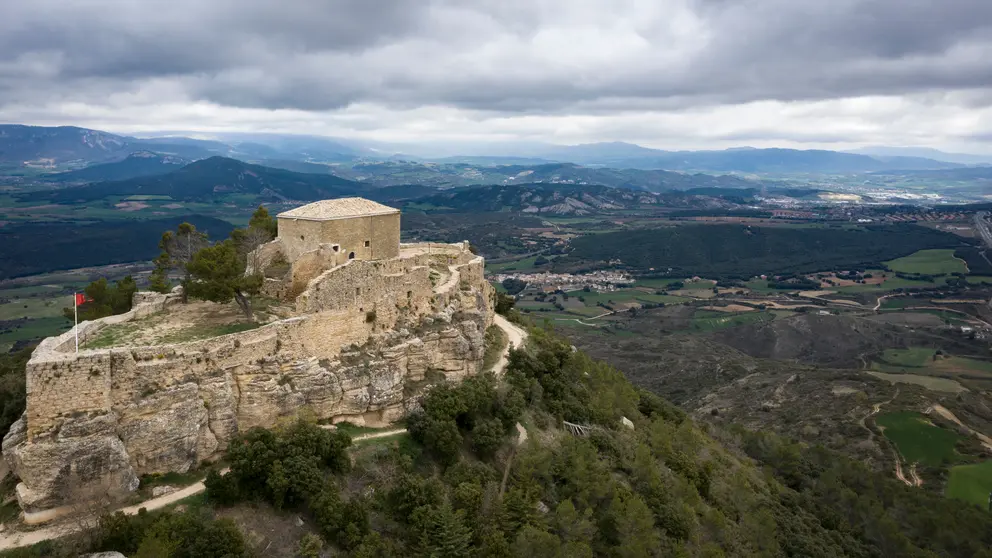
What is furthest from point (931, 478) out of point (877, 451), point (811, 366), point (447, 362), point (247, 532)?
point (247, 532)

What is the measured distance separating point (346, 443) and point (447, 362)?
8597mm

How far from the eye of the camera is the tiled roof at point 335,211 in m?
31.0

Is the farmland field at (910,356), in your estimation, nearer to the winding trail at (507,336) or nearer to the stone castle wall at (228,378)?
the winding trail at (507,336)

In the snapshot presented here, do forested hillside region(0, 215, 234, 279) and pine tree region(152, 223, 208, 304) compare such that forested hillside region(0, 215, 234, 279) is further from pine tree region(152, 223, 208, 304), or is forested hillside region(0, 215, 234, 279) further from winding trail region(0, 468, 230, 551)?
winding trail region(0, 468, 230, 551)

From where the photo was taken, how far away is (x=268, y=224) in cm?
3559

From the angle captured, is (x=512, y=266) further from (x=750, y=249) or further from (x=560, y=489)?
(x=560, y=489)

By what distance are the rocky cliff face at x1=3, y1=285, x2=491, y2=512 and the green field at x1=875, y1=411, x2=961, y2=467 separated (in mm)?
46605

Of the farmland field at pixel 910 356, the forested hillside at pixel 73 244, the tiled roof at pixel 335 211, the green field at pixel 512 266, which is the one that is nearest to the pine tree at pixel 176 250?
the tiled roof at pixel 335 211

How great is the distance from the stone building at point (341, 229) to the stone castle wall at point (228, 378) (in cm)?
260

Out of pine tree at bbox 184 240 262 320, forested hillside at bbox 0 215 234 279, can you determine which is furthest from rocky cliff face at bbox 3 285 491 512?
forested hillside at bbox 0 215 234 279

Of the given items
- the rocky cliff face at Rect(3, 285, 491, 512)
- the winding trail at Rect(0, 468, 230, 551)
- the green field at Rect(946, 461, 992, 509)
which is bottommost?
the green field at Rect(946, 461, 992, 509)

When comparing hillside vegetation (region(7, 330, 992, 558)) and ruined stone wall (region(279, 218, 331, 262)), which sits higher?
ruined stone wall (region(279, 218, 331, 262))

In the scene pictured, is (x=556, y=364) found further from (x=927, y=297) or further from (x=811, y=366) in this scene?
(x=927, y=297)

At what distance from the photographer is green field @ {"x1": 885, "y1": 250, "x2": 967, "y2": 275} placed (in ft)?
482
